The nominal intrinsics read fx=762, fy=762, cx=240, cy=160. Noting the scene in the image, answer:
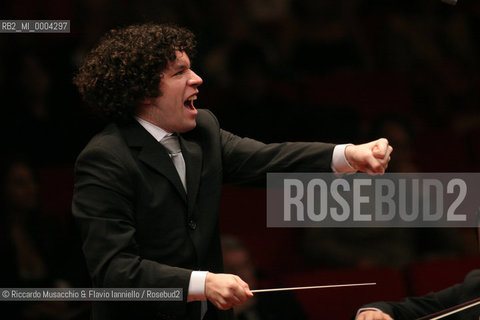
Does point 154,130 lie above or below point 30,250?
above

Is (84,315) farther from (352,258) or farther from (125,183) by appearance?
(352,258)

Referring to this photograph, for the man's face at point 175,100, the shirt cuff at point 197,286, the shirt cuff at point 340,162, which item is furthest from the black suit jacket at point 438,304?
the man's face at point 175,100

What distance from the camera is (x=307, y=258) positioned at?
2.19 metres

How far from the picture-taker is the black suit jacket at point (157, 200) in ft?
4.26

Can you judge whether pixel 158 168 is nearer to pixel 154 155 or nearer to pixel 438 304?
pixel 154 155

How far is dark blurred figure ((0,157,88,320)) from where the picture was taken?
1.89 meters

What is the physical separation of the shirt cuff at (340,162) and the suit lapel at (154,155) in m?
Result: 0.29

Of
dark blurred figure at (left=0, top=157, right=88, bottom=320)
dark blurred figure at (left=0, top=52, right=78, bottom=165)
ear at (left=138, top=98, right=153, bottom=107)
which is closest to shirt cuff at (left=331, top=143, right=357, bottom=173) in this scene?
ear at (left=138, top=98, right=153, bottom=107)

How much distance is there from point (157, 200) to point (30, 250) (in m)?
0.75

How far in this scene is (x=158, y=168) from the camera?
1372 millimetres

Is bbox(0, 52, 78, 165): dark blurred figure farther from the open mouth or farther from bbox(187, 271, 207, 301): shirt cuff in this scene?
bbox(187, 271, 207, 301): shirt cuff

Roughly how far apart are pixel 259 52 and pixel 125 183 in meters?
1.42

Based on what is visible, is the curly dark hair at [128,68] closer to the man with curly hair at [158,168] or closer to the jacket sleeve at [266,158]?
the man with curly hair at [158,168]

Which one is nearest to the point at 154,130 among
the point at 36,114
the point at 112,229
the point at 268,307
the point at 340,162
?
the point at 112,229
